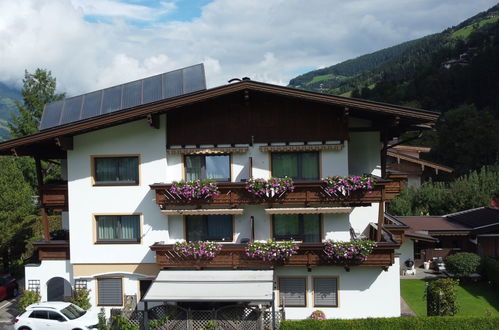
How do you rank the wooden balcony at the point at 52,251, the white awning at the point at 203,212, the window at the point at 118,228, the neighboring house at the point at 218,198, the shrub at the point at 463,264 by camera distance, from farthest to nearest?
the shrub at the point at 463,264, the wooden balcony at the point at 52,251, the window at the point at 118,228, the white awning at the point at 203,212, the neighboring house at the point at 218,198

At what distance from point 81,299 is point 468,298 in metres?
20.0

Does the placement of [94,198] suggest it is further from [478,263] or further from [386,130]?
[478,263]

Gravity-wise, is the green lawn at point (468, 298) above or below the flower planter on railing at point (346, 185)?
below

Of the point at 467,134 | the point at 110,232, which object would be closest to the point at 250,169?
the point at 110,232

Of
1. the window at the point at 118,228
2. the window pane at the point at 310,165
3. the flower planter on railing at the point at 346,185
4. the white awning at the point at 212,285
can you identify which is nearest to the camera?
the white awning at the point at 212,285

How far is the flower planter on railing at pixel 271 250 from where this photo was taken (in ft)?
63.1

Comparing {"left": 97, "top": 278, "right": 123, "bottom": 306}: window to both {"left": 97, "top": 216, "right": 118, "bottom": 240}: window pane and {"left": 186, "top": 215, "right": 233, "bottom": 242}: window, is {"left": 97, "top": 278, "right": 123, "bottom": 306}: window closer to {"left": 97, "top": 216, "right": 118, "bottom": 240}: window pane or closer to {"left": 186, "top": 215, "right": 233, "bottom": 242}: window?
{"left": 97, "top": 216, "right": 118, "bottom": 240}: window pane

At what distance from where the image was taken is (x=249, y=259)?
64.6 feet

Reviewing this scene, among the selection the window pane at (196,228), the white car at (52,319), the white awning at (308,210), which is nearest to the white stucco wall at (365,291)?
the white awning at (308,210)

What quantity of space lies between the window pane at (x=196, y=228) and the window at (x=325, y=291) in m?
5.30

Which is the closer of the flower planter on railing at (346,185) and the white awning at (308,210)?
the flower planter on railing at (346,185)

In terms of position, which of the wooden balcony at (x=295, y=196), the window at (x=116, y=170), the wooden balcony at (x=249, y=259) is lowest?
the wooden balcony at (x=249, y=259)

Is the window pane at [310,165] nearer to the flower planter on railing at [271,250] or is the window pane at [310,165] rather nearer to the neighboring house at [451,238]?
the flower planter on railing at [271,250]

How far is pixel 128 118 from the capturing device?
65.1 feet
